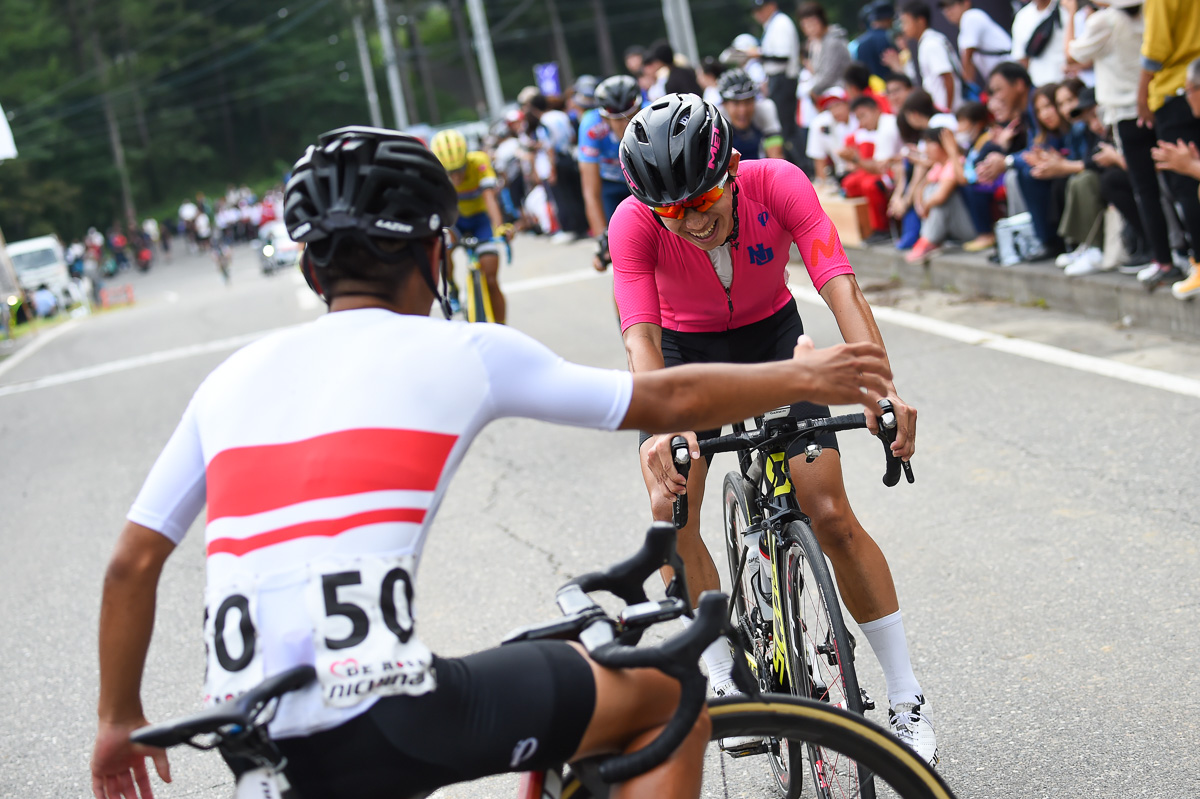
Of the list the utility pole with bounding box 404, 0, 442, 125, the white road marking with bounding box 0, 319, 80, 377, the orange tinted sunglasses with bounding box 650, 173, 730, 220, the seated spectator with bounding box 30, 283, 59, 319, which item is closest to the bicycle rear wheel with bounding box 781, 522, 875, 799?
the orange tinted sunglasses with bounding box 650, 173, 730, 220

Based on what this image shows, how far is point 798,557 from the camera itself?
3.20 metres

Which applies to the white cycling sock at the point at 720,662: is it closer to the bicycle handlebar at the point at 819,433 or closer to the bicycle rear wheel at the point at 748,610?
the bicycle rear wheel at the point at 748,610

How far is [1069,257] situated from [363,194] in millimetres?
8082

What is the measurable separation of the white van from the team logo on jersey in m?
35.8

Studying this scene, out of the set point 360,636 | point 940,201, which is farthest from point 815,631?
point 940,201

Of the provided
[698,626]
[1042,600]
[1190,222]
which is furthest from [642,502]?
[698,626]

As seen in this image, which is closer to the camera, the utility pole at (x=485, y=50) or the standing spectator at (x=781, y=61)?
the standing spectator at (x=781, y=61)

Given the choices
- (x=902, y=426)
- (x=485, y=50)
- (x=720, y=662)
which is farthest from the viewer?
(x=485, y=50)

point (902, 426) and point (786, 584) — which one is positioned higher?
point (902, 426)

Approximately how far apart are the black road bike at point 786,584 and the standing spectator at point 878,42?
12.1m

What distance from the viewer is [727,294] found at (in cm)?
382

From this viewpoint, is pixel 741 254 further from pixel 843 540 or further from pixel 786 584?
pixel 786 584

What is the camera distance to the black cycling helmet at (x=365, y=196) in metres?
2.17

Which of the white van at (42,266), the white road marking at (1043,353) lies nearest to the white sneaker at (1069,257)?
the white road marking at (1043,353)
